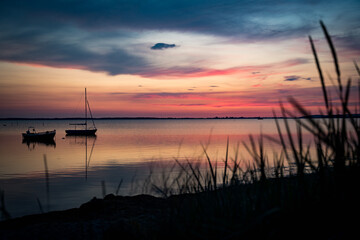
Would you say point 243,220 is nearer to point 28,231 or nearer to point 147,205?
point 28,231

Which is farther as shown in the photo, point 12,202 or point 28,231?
point 12,202

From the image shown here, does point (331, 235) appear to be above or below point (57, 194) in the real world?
above

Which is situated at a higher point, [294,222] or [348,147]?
[348,147]

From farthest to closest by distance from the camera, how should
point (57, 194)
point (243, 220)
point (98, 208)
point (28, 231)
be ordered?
point (57, 194) → point (98, 208) → point (28, 231) → point (243, 220)

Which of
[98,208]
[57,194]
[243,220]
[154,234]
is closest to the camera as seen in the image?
[243,220]

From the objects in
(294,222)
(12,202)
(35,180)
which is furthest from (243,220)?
(35,180)

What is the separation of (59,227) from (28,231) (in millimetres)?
591

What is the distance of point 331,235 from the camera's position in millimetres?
1578

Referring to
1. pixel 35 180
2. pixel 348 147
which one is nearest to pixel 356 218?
pixel 348 147

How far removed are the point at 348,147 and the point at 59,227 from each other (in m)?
5.37

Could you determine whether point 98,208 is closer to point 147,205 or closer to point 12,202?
point 147,205

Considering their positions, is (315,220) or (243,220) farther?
(243,220)

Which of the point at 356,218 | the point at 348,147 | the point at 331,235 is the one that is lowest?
the point at 331,235

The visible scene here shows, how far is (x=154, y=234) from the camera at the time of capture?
222cm
